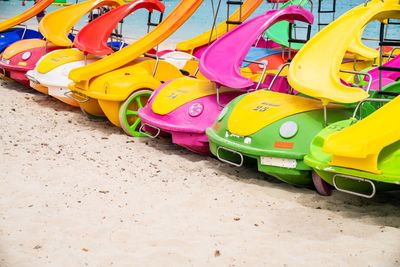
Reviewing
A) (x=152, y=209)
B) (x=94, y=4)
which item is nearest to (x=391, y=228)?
(x=152, y=209)

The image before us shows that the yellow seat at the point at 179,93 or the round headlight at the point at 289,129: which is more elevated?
the round headlight at the point at 289,129

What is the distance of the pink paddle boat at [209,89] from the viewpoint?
5.14 meters

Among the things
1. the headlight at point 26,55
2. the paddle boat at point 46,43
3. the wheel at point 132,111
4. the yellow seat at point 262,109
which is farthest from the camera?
the headlight at point 26,55

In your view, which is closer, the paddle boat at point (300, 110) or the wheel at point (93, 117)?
the paddle boat at point (300, 110)

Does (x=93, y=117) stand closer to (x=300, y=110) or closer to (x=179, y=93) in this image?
(x=179, y=93)

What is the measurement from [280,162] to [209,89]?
1.32 m

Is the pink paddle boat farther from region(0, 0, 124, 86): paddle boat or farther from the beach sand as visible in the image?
region(0, 0, 124, 86): paddle boat

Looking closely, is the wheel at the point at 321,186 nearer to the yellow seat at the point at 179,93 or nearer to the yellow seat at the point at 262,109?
the yellow seat at the point at 262,109

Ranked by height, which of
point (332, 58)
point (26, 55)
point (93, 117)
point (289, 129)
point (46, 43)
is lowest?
point (93, 117)

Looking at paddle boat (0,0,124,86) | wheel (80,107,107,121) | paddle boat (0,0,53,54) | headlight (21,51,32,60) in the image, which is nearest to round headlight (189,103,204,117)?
wheel (80,107,107,121)

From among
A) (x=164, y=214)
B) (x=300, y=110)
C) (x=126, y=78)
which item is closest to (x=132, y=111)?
(x=126, y=78)

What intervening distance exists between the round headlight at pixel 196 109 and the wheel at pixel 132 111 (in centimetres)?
92

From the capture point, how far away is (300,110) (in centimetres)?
443

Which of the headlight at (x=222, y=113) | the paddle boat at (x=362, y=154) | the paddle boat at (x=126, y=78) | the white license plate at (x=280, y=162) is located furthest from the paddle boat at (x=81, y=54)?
the paddle boat at (x=362, y=154)
